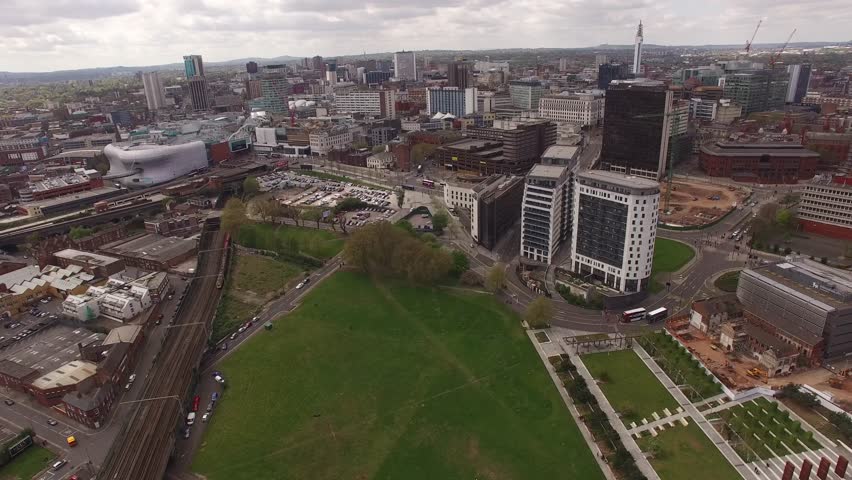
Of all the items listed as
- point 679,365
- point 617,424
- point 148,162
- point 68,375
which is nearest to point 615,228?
point 679,365

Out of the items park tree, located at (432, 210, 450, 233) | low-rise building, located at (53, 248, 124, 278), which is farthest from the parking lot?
low-rise building, located at (53, 248, 124, 278)

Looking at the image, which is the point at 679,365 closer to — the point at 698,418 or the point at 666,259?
the point at 698,418

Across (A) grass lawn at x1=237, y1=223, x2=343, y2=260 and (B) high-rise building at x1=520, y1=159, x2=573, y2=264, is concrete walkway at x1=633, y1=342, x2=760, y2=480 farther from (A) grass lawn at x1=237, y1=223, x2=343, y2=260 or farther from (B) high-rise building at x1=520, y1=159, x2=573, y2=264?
(A) grass lawn at x1=237, y1=223, x2=343, y2=260

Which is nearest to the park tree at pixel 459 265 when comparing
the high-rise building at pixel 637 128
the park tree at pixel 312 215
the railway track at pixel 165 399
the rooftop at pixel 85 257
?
the railway track at pixel 165 399

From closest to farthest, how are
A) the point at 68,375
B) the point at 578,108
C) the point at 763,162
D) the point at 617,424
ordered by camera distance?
the point at 617,424
the point at 68,375
the point at 763,162
the point at 578,108

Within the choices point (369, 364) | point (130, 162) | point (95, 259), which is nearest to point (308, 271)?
point (369, 364)

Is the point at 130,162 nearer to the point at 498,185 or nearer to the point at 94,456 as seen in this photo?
the point at 498,185

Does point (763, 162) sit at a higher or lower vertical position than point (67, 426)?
higher
